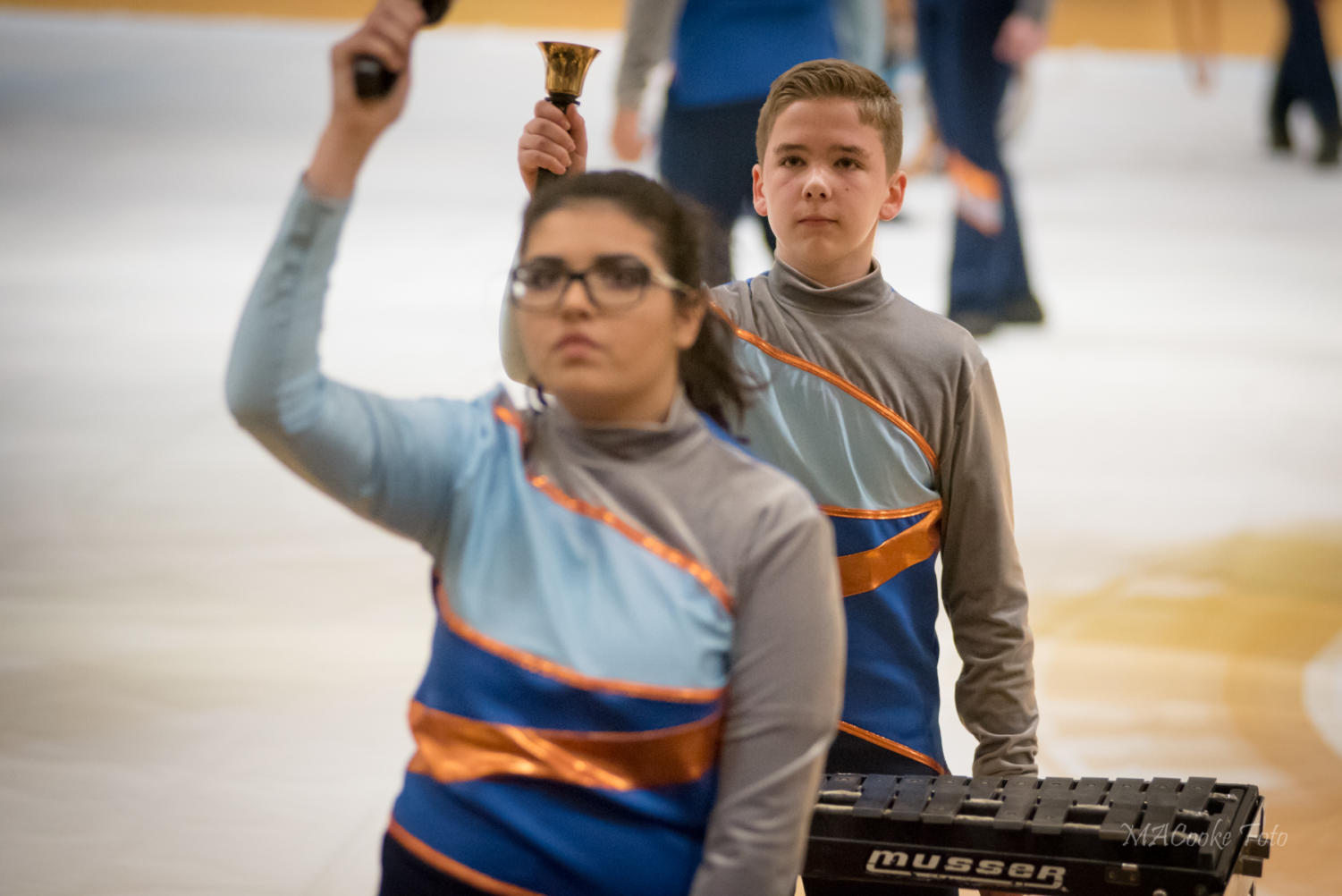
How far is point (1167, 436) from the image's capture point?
501 centimetres

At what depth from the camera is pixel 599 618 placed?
1.29 metres

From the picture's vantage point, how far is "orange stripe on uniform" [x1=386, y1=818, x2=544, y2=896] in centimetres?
130

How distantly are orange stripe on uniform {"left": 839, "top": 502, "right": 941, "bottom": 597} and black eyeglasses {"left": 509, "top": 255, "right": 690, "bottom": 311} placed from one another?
2.14 ft


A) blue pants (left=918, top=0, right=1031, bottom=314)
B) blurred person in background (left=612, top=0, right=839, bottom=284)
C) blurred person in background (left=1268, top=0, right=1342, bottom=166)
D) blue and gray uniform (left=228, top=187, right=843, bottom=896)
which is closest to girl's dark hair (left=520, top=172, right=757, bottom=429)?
blue and gray uniform (left=228, top=187, right=843, bottom=896)

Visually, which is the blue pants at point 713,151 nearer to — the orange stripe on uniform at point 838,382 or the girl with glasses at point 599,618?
the orange stripe on uniform at point 838,382

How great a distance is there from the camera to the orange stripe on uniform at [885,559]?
1891 mm

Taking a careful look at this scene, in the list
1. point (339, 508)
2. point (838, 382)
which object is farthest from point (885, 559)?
point (339, 508)

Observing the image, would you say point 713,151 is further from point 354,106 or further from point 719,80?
point 354,106

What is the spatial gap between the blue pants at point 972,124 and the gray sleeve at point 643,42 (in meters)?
1.93

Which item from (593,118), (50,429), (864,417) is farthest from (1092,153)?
(864,417)

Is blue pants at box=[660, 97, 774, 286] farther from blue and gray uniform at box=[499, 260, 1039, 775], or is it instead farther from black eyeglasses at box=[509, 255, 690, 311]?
black eyeglasses at box=[509, 255, 690, 311]

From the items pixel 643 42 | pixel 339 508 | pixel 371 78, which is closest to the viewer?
pixel 371 78

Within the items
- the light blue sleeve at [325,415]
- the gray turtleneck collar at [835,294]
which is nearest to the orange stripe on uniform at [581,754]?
the light blue sleeve at [325,415]
